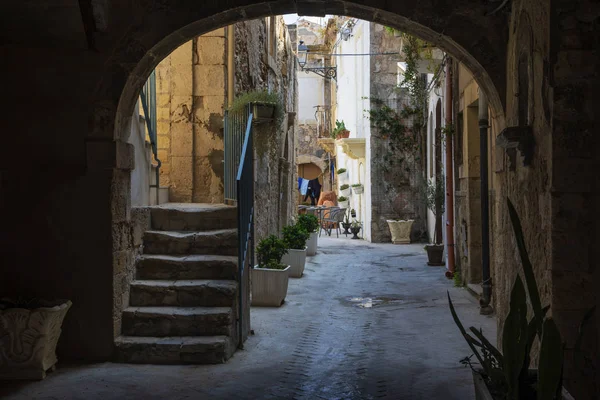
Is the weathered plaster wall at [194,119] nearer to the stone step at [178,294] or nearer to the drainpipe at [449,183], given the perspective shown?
the stone step at [178,294]

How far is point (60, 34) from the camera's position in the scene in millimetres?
4750

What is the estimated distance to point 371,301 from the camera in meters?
7.93

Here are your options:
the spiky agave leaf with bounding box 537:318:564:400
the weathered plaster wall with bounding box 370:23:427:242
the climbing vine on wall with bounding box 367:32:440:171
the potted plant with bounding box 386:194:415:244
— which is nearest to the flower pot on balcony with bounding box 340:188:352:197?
the weathered plaster wall with bounding box 370:23:427:242

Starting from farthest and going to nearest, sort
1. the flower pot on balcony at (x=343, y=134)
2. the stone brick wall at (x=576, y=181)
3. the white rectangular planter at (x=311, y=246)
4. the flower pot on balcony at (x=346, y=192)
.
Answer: the flower pot on balcony at (x=346, y=192) → the flower pot on balcony at (x=343, y=134) → the white rectangular planter at (x=311, y=246) → the stone brick wall at (x=576, y=181)

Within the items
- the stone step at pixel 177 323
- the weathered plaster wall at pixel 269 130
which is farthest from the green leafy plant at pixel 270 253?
the stone step at pixel 177 323

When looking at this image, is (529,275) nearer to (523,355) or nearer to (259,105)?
(523,355)

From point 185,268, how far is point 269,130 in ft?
10.6

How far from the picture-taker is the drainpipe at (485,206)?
271 inches

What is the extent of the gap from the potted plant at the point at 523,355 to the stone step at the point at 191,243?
347cm

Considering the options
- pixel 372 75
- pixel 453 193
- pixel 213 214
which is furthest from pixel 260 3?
pixel 372 75

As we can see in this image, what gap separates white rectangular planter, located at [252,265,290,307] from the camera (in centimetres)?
740

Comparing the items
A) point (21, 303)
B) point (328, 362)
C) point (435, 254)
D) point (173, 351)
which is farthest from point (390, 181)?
point (21, 303)

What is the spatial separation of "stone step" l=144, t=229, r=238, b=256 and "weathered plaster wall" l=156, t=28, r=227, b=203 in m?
2.07

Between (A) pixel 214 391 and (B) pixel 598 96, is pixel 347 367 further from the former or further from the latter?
(B) pixel 598 96
